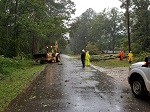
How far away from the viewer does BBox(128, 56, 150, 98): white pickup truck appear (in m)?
8.84

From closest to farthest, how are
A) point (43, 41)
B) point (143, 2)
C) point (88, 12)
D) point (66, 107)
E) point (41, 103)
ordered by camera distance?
point (66, 107) < point (41, 103) < point (143, 2) < point (43, 41) < point (88, 12)

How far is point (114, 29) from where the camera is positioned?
97.6 m

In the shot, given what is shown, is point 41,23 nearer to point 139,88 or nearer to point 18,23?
point 18,23

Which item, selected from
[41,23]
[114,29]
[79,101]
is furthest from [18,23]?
[114,29]

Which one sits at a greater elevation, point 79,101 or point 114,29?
point 114,29

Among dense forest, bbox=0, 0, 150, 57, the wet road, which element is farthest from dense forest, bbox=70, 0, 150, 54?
the wet road

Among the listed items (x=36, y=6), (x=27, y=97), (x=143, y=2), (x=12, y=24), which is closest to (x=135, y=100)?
(x=27, y=97)

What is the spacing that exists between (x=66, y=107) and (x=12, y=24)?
3036 cm

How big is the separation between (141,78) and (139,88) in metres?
0.38

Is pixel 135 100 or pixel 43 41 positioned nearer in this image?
pixel 135 100

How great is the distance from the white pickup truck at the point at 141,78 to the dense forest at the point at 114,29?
32.5 meters

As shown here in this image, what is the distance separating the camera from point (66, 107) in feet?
26.3

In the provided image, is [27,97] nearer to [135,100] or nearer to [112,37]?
[135,100]

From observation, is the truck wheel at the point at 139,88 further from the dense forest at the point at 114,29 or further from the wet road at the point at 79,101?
the dense forest at the point at 114,29
